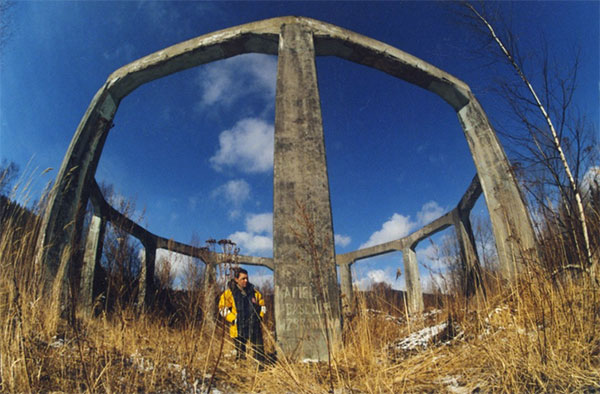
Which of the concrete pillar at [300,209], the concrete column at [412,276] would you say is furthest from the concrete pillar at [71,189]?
the concrete column at [412,276]

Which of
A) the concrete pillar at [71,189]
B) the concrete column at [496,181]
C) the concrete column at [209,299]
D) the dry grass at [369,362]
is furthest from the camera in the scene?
the concrete column at [496,181]

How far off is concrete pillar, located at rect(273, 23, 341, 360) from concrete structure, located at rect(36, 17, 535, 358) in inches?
0.6

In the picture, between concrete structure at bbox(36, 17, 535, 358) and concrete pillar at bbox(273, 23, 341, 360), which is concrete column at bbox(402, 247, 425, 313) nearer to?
concrete structure at bbox(36, 17, 535, 358)

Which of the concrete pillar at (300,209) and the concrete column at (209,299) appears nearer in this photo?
the concrete column at (209,299)

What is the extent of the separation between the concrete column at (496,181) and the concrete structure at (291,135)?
0.02 metres

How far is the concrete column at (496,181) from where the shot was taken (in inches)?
212

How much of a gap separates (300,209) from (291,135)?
127 centimetres

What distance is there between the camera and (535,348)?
6.49 ft

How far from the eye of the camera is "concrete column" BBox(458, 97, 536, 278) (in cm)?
539

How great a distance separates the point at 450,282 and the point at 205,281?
2427 millimetres

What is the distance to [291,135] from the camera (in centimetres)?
431

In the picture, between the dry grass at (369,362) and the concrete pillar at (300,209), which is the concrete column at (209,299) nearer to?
the dry grass at (369,362)

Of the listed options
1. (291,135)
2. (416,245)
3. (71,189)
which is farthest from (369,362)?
(416,245)

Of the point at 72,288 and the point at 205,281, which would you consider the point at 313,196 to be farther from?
the point at 72,288
